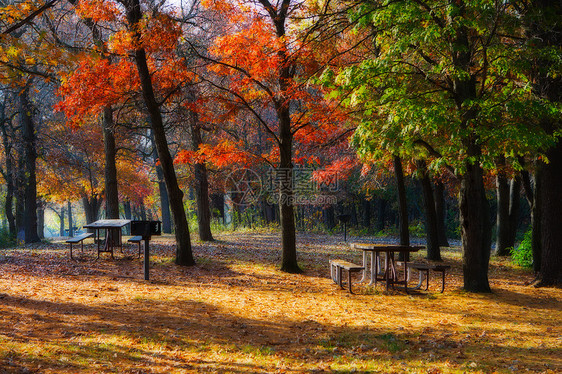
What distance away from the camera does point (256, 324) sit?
6.81 m

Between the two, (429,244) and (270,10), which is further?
(429,244)

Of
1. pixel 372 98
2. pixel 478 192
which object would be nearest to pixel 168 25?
pixel 372 98

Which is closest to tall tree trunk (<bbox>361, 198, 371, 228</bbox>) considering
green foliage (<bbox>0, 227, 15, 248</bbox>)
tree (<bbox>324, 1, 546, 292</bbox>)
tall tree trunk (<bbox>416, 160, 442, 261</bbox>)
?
tall tree trunk (<bbox>416, 160, 442, 261</bbox>)

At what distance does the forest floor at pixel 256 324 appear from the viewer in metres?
5.10

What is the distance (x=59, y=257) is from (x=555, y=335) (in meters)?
11.7

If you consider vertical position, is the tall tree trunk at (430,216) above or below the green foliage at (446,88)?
below

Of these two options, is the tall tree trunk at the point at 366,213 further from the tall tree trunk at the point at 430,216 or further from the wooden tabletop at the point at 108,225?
the wooden tabletop at the point at 108,225

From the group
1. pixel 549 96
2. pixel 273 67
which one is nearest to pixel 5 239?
pixel 273 67

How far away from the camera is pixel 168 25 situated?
10602 millimetres

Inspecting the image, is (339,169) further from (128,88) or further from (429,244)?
(128,88)

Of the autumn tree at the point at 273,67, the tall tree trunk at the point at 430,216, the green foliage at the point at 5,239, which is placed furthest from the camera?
the green foliage at the point at 5,239

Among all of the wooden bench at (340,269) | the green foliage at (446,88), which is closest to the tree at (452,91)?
the green foliage at (446,88)

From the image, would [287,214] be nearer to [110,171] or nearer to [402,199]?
[402,199]

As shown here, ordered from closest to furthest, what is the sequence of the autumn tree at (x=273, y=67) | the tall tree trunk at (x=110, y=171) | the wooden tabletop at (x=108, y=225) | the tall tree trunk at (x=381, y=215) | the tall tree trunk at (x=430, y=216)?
the autumn tree at (x=273, y=67) < the wooden tabletop at (x=108, y=225) < the tall tree trunk at (x=430, y=216) < the tall tree trunk at (x=110, y=171) < the tall tree trunk at (x=381, y=215)
